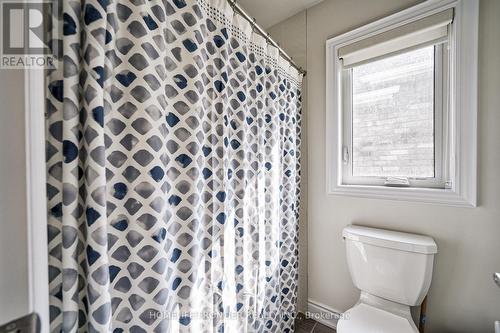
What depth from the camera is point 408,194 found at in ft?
4.21

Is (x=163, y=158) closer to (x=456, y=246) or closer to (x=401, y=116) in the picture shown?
(x=401, y=116)

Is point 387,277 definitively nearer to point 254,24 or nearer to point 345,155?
point 345,155

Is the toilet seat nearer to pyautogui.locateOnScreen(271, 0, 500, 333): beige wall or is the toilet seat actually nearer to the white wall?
pyautogui.locateOnScreen(271, 0, 500, 333): beige wall

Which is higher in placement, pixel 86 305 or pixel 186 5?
pixel 186 5

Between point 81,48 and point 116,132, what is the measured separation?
0.25 metres

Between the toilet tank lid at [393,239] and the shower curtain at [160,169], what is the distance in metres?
0.54

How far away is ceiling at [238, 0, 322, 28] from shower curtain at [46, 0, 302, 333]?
2.13 ft

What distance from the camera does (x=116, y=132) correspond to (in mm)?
674

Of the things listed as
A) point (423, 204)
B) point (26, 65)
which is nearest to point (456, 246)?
point (423, 204)

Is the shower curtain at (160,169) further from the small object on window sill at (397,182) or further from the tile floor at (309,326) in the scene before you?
the small object on window sill at (397,182)

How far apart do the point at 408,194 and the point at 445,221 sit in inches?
8.8

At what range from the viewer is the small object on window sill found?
1355 mm

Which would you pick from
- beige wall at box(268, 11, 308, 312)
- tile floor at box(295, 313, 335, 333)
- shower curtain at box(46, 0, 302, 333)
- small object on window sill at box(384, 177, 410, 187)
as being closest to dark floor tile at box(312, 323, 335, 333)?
tile floor at box(295, 313, 335, 333)

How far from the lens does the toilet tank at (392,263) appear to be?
112 centimetres
